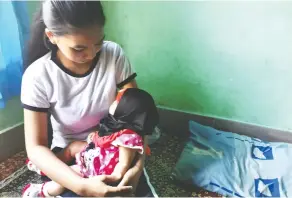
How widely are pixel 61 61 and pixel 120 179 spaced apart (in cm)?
38

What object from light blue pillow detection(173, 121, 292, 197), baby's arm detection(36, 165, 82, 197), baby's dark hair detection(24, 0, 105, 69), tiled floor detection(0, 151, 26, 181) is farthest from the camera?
tiled floor detection(0, 151, 26, 181)

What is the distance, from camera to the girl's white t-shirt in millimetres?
904

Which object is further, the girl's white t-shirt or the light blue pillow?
the light blue pillow

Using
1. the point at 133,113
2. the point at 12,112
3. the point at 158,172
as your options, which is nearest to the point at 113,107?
the point at 133,113

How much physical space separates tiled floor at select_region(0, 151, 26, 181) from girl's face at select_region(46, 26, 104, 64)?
72 cm

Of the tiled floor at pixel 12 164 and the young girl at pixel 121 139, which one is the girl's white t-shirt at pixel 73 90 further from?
the tiled floor at pixel 12 164

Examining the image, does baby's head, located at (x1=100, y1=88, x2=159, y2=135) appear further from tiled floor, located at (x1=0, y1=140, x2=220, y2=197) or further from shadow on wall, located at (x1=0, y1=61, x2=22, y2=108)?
shadow on wall, located at (x1=0, y1=61, x2=22, y2=108)

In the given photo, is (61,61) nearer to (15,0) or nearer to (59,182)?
(59,182)

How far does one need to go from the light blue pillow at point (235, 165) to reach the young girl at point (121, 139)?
493 millimetres

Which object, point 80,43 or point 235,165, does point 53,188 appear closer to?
point 80,43

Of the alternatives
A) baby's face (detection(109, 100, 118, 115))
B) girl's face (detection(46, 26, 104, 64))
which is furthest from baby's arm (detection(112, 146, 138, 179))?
girl's face (detection(46, 26, 104, 64))

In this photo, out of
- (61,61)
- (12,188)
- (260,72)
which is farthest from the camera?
Result: (260,72)

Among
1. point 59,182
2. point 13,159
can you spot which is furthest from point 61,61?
point 13,159

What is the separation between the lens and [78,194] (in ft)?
2.75
